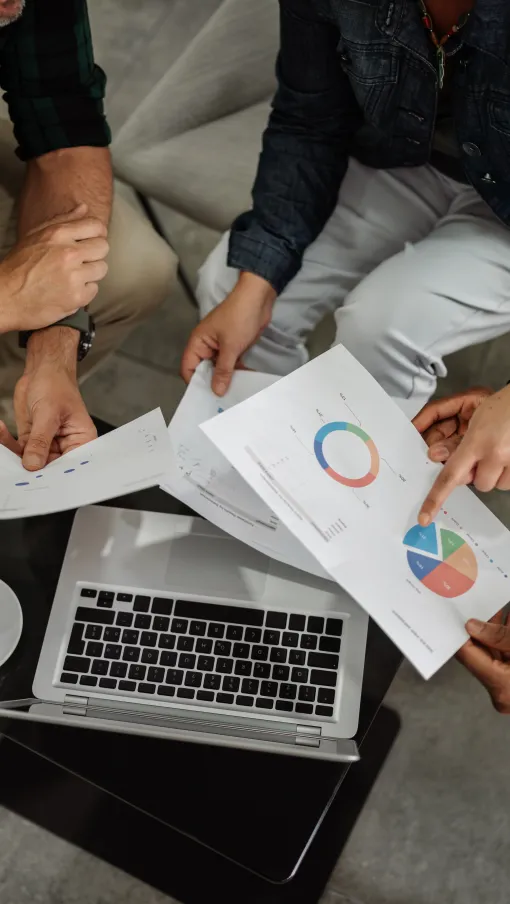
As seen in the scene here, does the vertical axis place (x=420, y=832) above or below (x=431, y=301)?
below

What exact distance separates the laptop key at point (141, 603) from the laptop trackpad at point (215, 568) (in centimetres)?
3

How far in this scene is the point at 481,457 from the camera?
93 centimetres

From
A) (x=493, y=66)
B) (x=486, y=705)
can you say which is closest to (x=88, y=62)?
(x=493, y=66)

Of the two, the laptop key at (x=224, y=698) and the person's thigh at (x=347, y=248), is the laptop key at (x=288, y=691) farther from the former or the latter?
the person's thigh at (x=347, y=248)

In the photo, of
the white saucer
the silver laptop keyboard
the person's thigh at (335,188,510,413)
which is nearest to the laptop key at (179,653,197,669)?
the silver laptop keyboard

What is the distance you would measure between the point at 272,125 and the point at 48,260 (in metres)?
0.40

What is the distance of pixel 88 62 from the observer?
4.11 feet

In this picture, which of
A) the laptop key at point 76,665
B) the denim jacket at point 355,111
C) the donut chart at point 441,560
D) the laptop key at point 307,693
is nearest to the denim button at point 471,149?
the denim jacket at point 355,111

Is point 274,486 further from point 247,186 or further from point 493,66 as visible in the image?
point 247,186

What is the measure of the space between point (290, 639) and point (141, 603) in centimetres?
20

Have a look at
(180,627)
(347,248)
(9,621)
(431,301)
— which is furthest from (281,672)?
(347,248)

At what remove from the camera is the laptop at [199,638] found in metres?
0.99

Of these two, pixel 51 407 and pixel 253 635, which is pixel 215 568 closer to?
pixel 253 635

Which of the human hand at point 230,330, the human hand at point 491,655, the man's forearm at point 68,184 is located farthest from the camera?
the man's forearm at point 68,184
